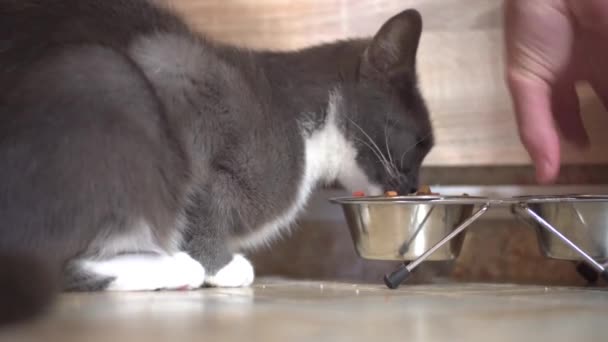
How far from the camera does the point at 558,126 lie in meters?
1.33

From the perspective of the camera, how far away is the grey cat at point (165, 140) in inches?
35.4

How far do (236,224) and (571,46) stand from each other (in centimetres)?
68

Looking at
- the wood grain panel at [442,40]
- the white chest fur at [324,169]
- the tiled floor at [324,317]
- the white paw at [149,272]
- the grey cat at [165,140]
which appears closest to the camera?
the tiled floor at [324,317]

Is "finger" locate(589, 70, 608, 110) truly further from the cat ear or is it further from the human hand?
the cat ear

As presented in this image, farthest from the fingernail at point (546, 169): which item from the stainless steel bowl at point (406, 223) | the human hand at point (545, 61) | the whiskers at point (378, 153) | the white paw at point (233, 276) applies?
A: the white paw at point (233, 276)

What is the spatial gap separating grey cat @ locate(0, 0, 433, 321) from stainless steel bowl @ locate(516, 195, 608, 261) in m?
0.27

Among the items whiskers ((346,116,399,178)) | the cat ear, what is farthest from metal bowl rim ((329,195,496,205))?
the cat ear

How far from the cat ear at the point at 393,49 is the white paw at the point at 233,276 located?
43 centimetres

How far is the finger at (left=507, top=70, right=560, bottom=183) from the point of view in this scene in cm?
120

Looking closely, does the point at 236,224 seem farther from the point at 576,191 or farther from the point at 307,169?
the point at 576,191

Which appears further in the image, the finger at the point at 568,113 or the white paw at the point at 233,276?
the finger at the point at 568,113

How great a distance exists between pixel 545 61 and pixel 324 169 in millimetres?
451

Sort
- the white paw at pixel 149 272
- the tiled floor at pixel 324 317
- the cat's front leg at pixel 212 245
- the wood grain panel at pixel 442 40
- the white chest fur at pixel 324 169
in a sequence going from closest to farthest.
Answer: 1. the tiled floor at pixel 324 317
2. the white paw at pixel 149 272
3. the cat's front leg at pixel 212 245
4. the white chest fur at pixel 324 169
5. the wood grain panel at pixel 442 40

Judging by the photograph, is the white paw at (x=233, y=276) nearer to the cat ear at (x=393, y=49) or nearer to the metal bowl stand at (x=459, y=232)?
the metal bowl stand at (x=459, y=232)
